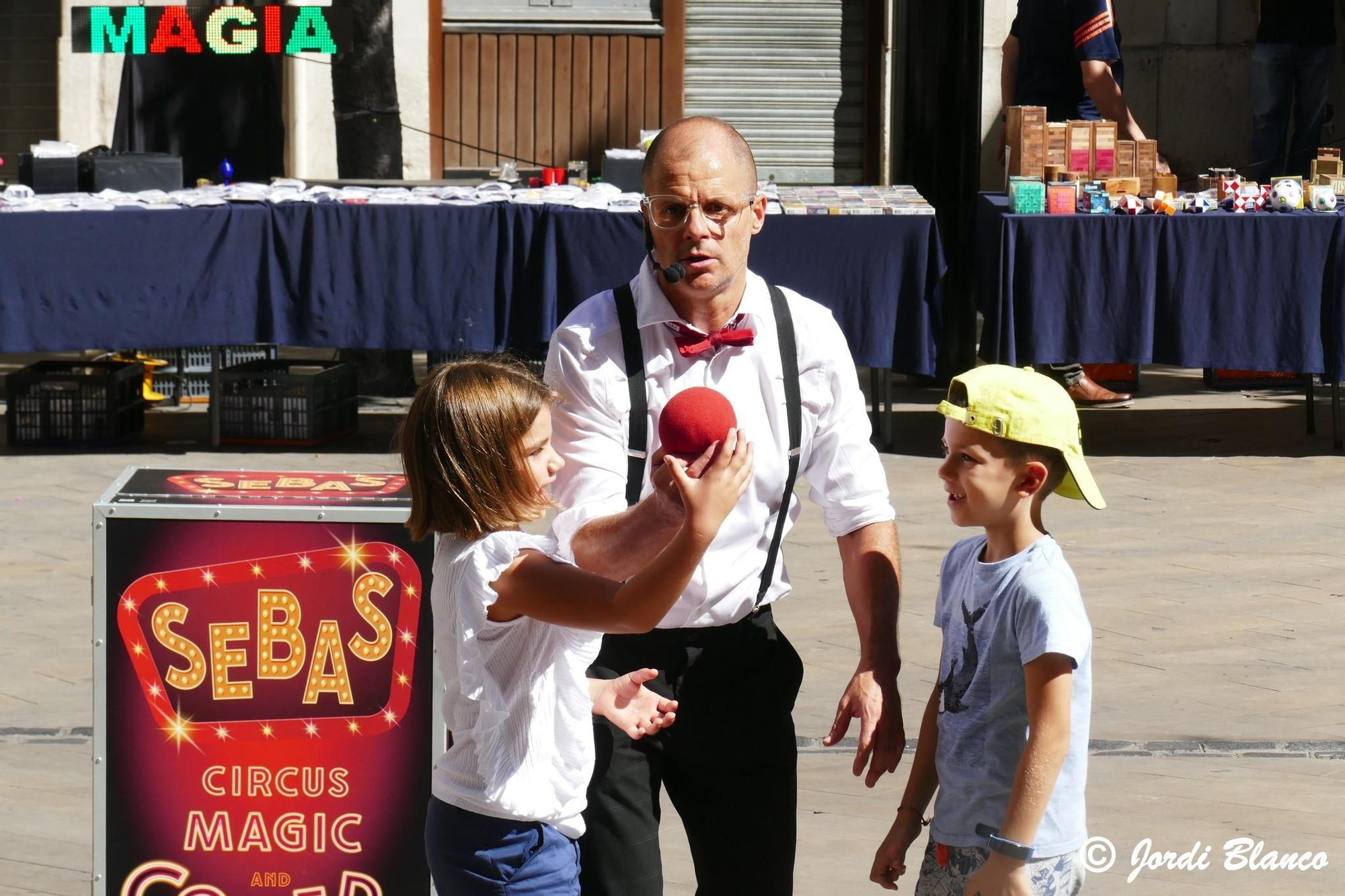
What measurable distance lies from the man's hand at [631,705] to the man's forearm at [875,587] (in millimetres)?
426

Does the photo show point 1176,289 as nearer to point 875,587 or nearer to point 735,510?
point 875,587

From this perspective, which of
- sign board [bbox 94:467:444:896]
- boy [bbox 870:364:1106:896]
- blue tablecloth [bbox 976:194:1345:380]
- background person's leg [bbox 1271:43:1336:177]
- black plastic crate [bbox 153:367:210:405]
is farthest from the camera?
background person's leg [bbox 1271:43:1336:177]

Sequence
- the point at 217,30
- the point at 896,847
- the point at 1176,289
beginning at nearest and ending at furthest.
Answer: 1. the point at 896,847
2. the point at 1176,289
3. the point at 217,30

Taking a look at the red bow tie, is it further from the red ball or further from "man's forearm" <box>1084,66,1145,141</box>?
"man's forearm" <box>1084,66,1145,141</box>

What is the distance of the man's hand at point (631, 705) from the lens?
3.10m

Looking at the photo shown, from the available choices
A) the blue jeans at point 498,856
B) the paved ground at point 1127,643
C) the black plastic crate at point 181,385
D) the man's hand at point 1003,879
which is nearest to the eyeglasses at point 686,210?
the blue jeans at point 498,856

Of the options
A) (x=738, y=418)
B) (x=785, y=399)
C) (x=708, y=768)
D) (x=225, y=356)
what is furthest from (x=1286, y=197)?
(x=708, y=768)

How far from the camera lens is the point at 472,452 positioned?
9.43ft

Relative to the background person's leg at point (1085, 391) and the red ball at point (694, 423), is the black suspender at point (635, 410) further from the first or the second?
the background person's leg at point (1085, 391)

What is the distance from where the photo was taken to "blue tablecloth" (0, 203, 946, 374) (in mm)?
9500

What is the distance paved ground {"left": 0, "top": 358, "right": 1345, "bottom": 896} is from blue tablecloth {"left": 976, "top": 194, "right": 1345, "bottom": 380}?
63cm

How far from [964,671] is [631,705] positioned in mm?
580

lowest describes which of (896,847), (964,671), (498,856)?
(896,847)
